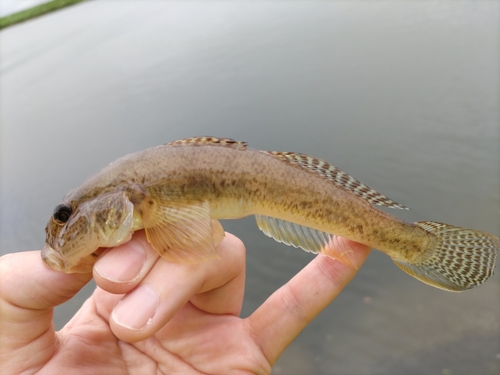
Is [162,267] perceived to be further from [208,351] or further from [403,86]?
[403,86]

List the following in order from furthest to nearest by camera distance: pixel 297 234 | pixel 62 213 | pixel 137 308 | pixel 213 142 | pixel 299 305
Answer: pixel 299 305 < pixel 297 234 < pixel 213 142 < pixel 62 213 < pixel 137 308

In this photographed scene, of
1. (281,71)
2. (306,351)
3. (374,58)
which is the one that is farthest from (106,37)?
(306,351)

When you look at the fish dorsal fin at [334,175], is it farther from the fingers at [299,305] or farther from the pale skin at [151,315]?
the fingers at [299,305]

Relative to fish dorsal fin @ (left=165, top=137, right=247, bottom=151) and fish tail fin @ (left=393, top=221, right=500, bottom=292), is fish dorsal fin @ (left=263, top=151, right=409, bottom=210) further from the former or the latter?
fish tail fin @ (left=393, top=221, right=500, bottom=292)

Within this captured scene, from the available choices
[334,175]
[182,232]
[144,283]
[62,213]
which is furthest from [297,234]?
[62,213]

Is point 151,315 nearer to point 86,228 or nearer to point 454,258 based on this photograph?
point 86,228

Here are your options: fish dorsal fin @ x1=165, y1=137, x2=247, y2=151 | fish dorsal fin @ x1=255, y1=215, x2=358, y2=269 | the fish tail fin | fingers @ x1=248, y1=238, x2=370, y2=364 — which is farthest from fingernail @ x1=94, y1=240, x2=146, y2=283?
the fish tail fin
